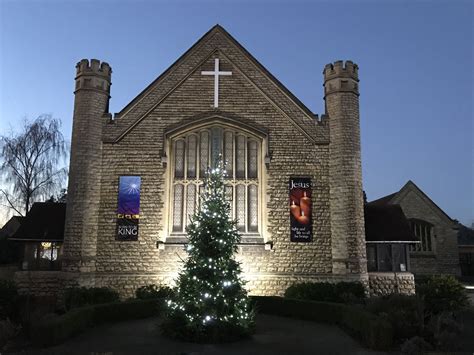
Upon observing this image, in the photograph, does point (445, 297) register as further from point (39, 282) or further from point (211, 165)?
point (39, 282)

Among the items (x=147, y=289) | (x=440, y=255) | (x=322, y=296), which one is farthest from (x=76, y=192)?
(x=440, y=255)

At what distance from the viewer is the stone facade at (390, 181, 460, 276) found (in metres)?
33.6

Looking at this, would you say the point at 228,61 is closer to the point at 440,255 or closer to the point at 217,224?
the point at 217,224

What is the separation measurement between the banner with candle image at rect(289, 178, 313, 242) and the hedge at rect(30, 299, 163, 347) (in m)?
6.78

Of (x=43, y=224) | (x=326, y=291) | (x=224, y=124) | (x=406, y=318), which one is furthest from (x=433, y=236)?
(x=43, y=224)

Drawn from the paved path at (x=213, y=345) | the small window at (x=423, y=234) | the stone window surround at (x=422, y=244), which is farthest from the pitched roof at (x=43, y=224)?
the small window at (x=423, y=234)

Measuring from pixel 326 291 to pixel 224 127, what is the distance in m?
8.71

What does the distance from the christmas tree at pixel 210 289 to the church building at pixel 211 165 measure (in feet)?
20.6

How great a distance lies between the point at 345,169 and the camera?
19312 millimetres

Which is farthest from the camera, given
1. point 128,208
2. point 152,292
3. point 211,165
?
point 211,165

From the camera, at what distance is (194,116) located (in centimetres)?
2012

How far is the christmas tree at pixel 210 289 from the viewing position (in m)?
11.8

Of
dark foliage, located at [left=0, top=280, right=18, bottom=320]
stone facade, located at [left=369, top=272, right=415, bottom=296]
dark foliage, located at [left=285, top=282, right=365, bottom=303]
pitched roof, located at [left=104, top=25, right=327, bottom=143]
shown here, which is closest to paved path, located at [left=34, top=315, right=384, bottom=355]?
dark foliage, located at [left=285, top=282, right=365, bottom=303]

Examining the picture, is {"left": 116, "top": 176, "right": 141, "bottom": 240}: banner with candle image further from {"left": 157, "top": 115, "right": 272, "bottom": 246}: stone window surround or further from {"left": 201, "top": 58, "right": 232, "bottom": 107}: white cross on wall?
{"left": 201, "top": 58, "right": 232, "bottom": 107}: white cross on wall
